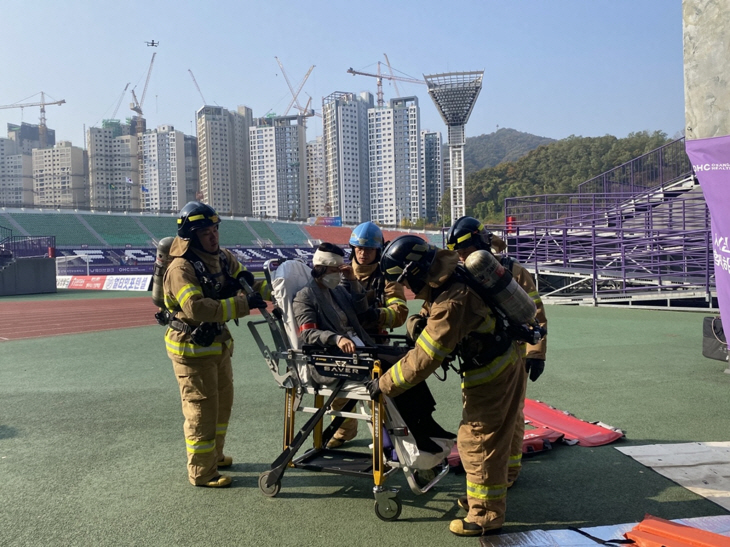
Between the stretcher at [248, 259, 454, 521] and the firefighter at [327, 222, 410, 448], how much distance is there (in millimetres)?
469

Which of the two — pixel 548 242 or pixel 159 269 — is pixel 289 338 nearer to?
pixel 159 269

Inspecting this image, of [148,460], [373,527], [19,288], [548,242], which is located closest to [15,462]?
[148,460]

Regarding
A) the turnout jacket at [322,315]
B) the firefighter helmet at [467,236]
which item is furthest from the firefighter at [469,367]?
the firefighter helmet at [467,236]

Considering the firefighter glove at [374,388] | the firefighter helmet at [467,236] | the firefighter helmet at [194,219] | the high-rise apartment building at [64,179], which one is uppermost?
the high-rise apartment building at [64,179]

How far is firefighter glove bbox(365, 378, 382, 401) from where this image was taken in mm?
3182

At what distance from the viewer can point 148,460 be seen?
4.31 m

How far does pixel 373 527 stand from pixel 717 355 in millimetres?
5681

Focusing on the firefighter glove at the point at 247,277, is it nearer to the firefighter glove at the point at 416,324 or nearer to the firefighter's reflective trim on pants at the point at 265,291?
the firefighter's reflective trim on pants at the point at 265,291

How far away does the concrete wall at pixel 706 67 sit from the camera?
8.60ft

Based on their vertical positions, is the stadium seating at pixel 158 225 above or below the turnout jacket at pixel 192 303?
above

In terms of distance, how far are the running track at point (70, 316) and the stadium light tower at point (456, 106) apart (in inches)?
2201

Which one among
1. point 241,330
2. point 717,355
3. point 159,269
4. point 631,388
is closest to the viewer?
point 159,269

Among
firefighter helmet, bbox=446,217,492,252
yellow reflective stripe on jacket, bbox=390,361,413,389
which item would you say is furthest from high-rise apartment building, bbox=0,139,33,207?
yellow reflective stripe on jacket, bbox=390,361,413,389

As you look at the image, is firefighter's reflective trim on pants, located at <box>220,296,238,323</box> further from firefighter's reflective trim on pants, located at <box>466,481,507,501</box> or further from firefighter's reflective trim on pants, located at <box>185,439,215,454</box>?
firefighter's reflective trim on pants, located at <box>466,481,507,501</box>
